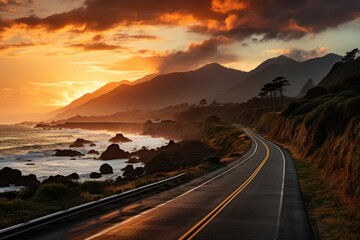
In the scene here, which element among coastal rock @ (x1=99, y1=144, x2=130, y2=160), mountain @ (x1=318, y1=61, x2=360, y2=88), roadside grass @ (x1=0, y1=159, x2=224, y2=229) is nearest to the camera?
roadside grass @ (x1=0, y1=159, x2=224, y2=229)

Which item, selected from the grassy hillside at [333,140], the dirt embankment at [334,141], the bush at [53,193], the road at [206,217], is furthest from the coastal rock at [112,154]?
the bush at [53,193]

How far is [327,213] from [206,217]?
6268 mm

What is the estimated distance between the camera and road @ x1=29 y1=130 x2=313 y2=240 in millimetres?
12078

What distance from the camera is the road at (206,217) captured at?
12078 millimetres

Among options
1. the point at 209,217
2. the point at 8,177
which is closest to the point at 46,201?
the point at 209,217

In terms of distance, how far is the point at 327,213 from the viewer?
54.1 ft

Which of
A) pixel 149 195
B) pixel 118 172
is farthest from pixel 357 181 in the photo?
pixel 118 172

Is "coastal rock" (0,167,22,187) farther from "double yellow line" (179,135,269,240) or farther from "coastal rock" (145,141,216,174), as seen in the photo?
"double yellow line" (179,135,269,240)

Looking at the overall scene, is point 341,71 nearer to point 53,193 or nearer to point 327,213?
point 327,213

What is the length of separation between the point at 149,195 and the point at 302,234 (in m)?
10.0

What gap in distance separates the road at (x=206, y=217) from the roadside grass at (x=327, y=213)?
1.86ft

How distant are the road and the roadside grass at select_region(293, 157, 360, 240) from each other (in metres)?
0.57

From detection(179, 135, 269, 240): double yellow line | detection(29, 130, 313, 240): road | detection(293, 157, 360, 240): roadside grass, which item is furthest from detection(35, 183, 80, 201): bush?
detection(293, 157, 360, 240): roadside grass

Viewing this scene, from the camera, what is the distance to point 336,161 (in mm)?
26109
